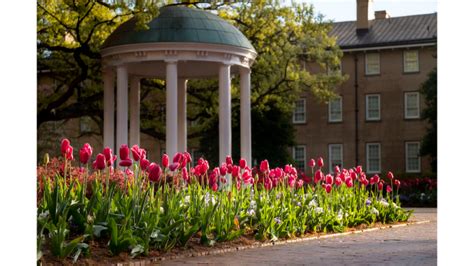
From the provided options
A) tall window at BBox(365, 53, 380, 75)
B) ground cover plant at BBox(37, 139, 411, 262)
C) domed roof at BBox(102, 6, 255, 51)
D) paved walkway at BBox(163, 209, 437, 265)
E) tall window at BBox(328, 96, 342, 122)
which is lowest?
paved walkway at BBox(163, 209, 437, 265)

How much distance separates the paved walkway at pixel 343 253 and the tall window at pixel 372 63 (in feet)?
116

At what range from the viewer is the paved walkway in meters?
9.72

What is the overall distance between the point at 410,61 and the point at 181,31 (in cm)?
2902

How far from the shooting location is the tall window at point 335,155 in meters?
49.5

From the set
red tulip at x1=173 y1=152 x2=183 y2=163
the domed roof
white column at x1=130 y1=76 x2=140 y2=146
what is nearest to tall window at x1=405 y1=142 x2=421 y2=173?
white column at x1=130 y1=76 x2=140 y2=146

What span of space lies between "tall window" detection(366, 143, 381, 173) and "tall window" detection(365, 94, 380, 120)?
1656 mm

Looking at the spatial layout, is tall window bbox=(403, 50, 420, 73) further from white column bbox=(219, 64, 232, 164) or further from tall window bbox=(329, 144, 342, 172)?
white column bbox=(219, 64, 232, 164)

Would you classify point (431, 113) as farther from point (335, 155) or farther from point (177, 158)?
point (177, 158)

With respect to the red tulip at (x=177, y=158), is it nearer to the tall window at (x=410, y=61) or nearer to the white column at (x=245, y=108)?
the white column at (x=245, y=108)

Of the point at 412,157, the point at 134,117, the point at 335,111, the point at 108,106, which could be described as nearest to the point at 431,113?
the point at 412,157

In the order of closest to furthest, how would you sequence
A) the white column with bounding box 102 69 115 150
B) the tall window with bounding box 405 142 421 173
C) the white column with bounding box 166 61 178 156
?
the white column with bounding box 166 61 178 156, the white column with bounding box 102 69 115 150, the tall window with bounding box 405 142 421 173

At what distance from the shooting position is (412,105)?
4862 cm
